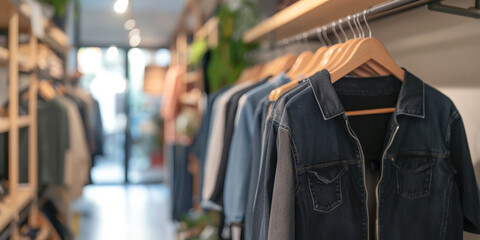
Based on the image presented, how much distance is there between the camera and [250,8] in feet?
9.57

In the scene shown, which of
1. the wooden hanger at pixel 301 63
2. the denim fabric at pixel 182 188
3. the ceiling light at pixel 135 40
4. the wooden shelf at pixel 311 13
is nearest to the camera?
the wooden shelf at pixel 311 13

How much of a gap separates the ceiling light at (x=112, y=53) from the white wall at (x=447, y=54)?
5504 mm

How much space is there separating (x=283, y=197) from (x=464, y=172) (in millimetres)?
545

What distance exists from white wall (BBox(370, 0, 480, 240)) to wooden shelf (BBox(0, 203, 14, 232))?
5.64 ft

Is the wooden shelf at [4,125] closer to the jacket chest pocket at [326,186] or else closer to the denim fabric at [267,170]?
the denim fabric at [267,170]

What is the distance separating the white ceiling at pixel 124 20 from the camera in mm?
4898

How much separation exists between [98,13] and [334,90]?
4779 millimetres

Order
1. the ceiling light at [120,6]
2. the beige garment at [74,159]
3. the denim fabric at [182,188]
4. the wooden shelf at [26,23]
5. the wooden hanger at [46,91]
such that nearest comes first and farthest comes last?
the wooden shelf at [26,23], the beige garment at [74,159], the wooden hanger at [46,91], the denim fabric at [182,188], the ceiling light at [120,6]

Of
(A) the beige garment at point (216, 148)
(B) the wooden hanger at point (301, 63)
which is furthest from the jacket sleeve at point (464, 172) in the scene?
(A) the beige garment at point (216, 148)

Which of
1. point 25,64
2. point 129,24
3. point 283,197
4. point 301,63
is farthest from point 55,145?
point 129,24

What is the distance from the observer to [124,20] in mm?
5523

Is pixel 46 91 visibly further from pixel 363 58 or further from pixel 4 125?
pixel 363 58

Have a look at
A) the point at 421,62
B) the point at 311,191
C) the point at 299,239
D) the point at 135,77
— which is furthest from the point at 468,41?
the point at 135,77

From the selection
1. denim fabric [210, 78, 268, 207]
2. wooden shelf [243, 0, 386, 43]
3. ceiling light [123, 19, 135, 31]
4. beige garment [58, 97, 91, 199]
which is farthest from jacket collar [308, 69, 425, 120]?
ceiling light [123, 19, 135, 31]
